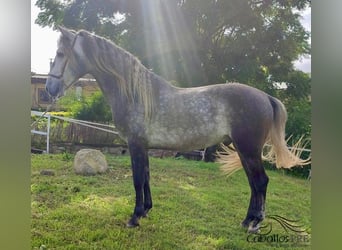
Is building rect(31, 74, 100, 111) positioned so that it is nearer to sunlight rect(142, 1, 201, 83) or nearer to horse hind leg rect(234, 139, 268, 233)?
sunlight rect(142, 1, 201, 83)

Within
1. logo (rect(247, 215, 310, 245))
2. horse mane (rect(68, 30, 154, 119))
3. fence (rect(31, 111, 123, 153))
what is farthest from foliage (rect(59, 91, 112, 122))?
logo (rect(247, 215, 310, 245))

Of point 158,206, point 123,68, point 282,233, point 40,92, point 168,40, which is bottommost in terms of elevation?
point 282,233

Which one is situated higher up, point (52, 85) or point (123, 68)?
point (123, 68)

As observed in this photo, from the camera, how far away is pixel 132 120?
2.04m

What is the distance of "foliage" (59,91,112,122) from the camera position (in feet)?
6.72

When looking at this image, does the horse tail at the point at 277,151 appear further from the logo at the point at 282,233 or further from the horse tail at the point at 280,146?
the logo at the point at 282,233

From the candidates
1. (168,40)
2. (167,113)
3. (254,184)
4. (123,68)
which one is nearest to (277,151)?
(254,184)

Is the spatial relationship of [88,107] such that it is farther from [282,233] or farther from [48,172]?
[282,233]

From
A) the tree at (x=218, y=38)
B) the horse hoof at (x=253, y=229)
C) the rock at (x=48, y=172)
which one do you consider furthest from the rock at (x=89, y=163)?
the horse hoof at (x=253, y=229)

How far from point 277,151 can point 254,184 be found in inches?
9.6

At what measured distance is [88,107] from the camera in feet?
6.73

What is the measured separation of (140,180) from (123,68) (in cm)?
66

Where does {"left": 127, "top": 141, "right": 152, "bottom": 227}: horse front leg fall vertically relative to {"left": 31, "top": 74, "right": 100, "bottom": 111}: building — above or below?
below

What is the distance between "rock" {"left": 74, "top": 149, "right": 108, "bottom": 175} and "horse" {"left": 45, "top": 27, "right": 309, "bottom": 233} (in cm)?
18
